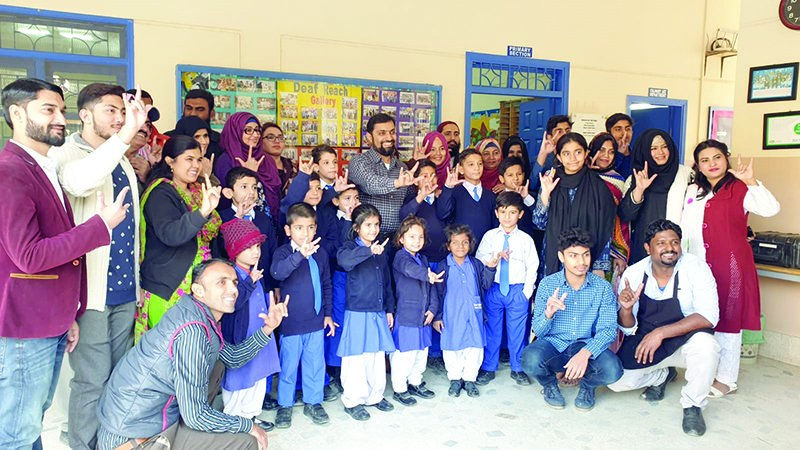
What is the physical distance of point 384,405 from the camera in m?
3.29

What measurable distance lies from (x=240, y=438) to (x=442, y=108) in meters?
4.30

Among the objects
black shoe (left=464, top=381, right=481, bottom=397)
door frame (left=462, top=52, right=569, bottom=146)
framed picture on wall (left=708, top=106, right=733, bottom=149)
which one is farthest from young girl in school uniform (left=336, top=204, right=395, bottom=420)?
framed picture on wall (left=708, top=106, right=733, bottom=149)

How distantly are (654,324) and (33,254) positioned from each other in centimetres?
311

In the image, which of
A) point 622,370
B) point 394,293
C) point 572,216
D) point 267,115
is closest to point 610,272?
point 572,216

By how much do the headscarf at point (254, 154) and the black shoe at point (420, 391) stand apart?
142 cm

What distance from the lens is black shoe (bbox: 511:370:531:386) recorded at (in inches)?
145

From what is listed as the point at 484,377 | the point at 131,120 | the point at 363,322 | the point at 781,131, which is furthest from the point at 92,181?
the point at 781,131

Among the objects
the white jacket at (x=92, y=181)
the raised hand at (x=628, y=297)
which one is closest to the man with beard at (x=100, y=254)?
the white jacket at (x=92, y=181)

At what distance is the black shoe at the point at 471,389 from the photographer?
3.48 meters

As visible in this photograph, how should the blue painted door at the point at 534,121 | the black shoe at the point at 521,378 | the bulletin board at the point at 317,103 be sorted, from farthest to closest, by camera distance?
the blue painted door at the point at 534,121, the bulletin board at the point at 317,103, the black shoe at the point at 521,378

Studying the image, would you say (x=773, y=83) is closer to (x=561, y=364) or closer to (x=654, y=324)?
(x=654, y=324)

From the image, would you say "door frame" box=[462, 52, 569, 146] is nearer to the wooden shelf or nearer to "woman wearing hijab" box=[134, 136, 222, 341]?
the wooden shelf

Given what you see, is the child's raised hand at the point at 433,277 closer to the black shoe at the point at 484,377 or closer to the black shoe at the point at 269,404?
the black shoe at the point at 484,377

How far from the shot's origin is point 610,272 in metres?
3.94
